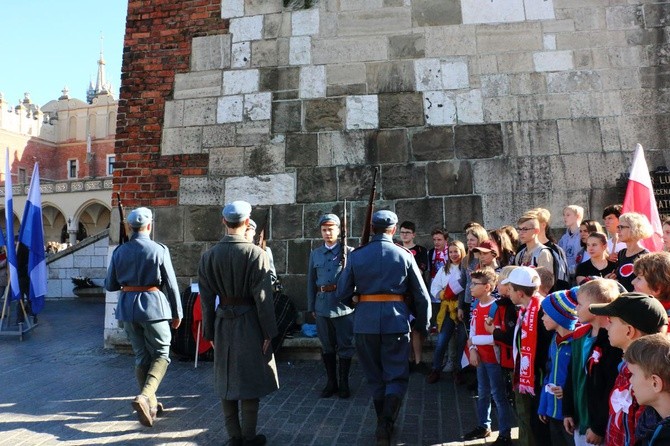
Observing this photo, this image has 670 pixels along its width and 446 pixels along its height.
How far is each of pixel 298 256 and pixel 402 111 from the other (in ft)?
7.96

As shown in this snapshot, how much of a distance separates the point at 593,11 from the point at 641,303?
5885 millimetres

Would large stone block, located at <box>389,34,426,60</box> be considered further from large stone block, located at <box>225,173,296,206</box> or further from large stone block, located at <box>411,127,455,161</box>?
large stone block, located at <box>225,173,296,206</box>

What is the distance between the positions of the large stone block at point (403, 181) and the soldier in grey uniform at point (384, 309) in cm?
258

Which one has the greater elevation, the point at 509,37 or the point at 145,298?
the point at 509,37

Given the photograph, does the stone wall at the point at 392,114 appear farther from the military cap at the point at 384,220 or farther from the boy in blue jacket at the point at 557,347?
the boy in blue jacket at the point at 557,347

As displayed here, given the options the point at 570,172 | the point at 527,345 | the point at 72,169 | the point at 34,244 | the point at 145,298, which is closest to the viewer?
the point at 527,345

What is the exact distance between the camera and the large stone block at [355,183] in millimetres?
6695

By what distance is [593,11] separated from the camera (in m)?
6.71

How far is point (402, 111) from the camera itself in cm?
678

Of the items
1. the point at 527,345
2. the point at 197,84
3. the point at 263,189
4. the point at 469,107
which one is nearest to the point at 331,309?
the point at 527,345

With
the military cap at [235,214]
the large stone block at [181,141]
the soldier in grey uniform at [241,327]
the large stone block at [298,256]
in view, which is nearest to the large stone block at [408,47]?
the large stone block at [298,256]

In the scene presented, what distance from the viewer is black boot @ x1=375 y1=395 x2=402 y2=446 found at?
3.66 metres

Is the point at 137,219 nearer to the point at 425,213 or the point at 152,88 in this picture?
the point at 152,88

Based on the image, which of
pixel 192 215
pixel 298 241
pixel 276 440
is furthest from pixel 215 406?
pixel 192 215
